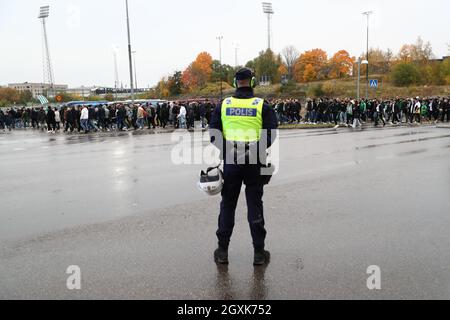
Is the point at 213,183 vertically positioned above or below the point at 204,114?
above

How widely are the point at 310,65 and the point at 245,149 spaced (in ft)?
369

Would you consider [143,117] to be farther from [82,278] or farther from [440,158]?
[82,278]

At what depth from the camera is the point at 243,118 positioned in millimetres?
4656

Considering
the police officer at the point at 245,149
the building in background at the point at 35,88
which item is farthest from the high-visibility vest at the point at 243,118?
the building in background at the point at 35,88

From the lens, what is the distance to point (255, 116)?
466cm

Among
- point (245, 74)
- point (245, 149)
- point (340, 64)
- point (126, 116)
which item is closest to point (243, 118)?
point (245, 149)

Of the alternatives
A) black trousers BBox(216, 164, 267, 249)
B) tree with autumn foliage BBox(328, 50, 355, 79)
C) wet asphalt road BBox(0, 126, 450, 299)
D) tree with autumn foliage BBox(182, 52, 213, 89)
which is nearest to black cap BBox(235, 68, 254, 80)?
black trousers BBox(216, 164, 267, 249)

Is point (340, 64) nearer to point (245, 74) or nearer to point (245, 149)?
point (245, 74)

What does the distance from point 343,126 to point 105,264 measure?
24.1m

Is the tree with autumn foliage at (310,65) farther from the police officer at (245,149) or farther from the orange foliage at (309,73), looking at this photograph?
the police officer at (245,149)

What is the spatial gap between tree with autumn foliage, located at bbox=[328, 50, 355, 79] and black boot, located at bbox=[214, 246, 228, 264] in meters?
115

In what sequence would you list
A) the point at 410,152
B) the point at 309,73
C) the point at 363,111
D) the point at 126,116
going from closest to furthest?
1. the point at 410,152
2. the point at 126,116
3. the point at 363,111
4. the point at 309,73
